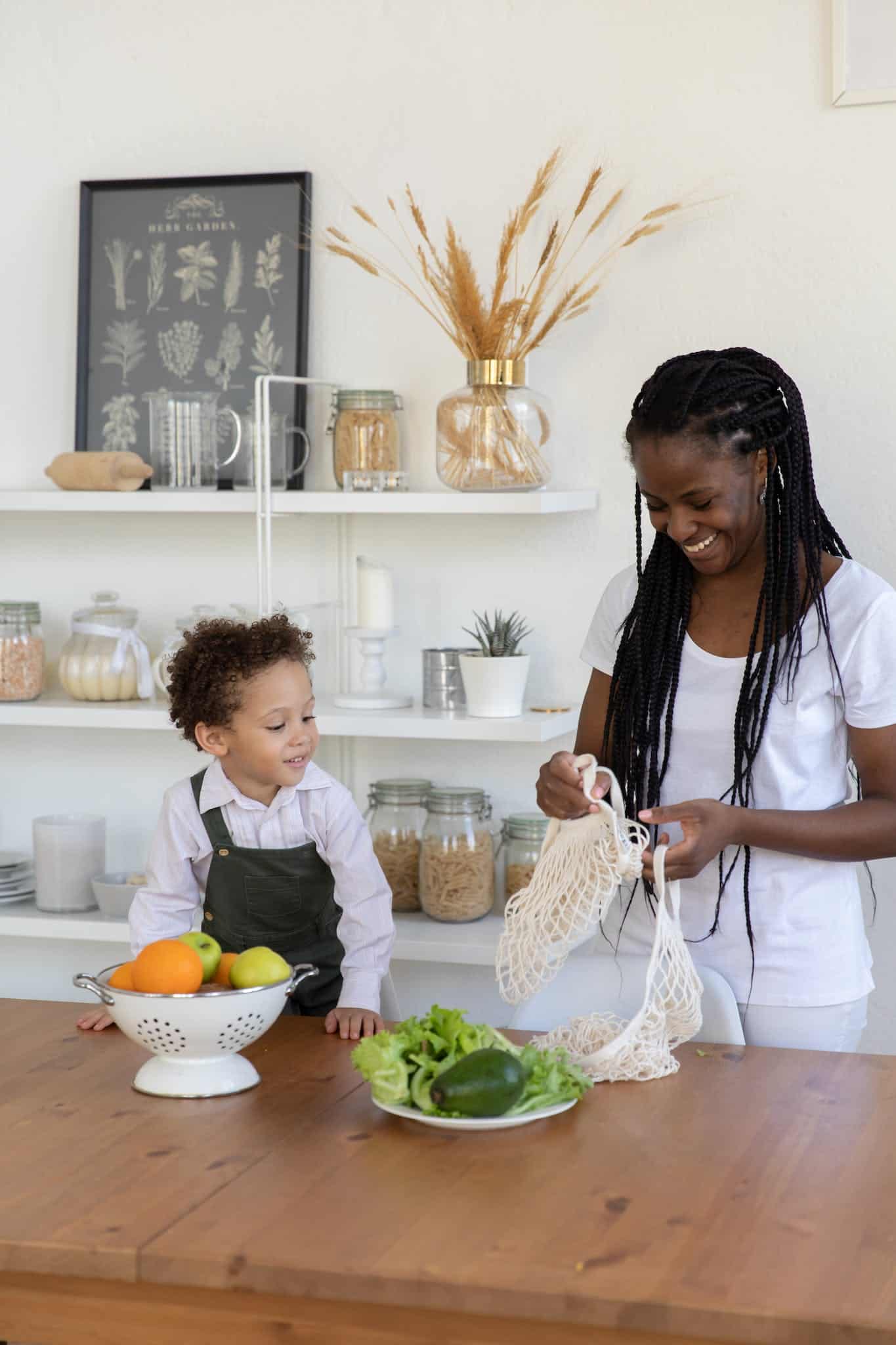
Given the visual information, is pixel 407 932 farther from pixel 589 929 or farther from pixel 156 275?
pixel 156 275

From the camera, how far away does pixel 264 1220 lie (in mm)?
1307

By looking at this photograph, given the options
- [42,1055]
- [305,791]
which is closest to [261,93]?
[305,791]

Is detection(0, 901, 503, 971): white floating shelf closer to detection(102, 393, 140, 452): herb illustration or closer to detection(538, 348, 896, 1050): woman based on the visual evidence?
detection(538, 348, 896, 1050): woman

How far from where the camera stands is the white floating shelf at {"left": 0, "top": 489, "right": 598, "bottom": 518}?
254cm

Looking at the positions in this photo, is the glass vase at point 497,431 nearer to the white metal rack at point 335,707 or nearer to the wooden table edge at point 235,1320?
the white metal rack at point 335,707

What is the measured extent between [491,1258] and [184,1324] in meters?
0.28

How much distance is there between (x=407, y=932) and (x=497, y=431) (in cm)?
87

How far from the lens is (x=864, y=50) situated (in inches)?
96.3

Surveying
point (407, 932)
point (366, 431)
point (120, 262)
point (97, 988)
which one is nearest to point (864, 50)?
point (366, 431)

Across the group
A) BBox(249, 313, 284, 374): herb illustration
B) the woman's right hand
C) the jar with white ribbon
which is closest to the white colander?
the woman's right hand

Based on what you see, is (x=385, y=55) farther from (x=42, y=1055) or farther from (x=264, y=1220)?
A: (x=264, y=1220)

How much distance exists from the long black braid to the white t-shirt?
0.05 feet

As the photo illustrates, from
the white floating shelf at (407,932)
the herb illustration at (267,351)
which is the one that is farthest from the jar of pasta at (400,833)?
the herb illustration at (267,351)

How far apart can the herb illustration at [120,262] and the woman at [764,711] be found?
136 centimetres
